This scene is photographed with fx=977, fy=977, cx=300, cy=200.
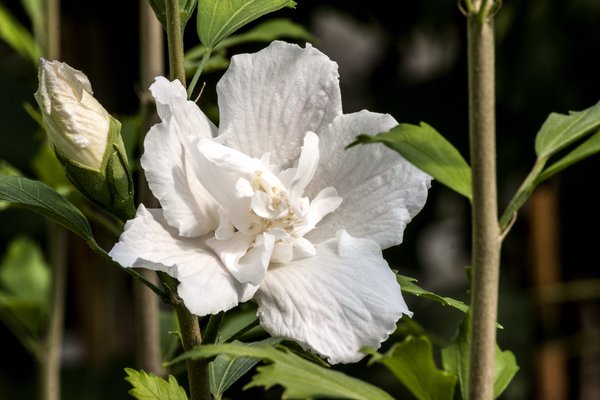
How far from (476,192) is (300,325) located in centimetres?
9

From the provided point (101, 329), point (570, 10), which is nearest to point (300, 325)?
point (570, 10)

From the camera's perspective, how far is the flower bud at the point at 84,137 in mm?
375

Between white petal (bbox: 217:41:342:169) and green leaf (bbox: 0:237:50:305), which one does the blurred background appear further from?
white petal (bbox: 217:41:342:169)

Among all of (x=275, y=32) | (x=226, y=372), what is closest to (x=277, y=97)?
(x=226, y=372)

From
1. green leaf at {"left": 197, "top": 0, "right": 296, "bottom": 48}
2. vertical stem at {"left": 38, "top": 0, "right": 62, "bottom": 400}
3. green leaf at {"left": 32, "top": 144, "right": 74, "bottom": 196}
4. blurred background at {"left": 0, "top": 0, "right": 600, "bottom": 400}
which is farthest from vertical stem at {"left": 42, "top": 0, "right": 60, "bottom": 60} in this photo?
green leaf at {"left": 197, "top": 0, "right": 296, "bottom": 48}

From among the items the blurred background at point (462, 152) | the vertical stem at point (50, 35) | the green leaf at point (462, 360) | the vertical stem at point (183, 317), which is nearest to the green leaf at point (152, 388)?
the vertical stem at point (183, 317)

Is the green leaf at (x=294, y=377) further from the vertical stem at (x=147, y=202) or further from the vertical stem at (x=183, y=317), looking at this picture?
the vertical stem at (x=147, y=202)

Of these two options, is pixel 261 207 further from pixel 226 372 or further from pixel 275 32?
pixel 275 32

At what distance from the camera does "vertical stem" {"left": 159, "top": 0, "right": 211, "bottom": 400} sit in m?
0.39

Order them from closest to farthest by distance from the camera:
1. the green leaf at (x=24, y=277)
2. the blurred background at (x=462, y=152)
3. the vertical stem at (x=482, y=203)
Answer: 1. the vertical stem at (x=482, y=203)
2. the green leaf at (x=24, y=277)
3. the blurred background at (x=462, y=152)

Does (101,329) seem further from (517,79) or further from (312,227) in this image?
(312,227)

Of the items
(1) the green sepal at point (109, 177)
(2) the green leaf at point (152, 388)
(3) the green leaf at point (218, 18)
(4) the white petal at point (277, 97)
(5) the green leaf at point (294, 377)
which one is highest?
(3) the green leaf at point (218, 18)

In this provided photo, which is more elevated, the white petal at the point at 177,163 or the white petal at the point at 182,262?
the white petal at the point at 177,163

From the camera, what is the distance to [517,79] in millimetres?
1248
